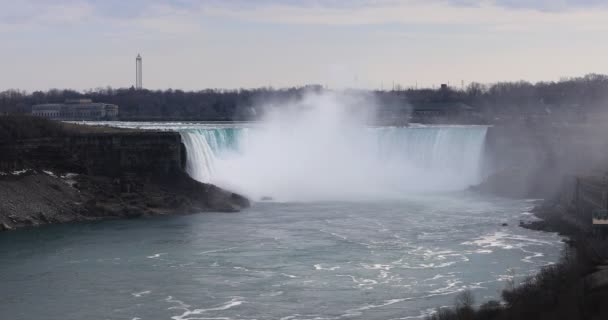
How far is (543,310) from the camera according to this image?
13.9 m

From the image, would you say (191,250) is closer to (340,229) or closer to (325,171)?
(340,229)

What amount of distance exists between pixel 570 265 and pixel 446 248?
23.2 feet

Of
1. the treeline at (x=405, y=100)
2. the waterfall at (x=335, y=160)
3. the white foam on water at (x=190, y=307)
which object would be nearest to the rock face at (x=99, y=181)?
the waterfall at (x=335, y=160)

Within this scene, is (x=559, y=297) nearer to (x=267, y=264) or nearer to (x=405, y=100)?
(x=267, y=264)

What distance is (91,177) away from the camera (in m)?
33.0

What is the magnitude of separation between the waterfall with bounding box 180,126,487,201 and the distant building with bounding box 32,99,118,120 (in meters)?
27.9

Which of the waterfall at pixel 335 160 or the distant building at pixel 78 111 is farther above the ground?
the distant building at pixel 78 111

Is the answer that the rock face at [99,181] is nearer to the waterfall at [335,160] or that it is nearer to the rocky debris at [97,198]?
the rocky debris at [97,198]

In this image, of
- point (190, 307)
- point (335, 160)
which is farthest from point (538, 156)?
point (190, 307)

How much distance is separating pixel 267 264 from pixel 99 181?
12.5m

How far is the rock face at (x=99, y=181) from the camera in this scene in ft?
98.3

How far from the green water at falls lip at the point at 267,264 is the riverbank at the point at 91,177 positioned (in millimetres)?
1281

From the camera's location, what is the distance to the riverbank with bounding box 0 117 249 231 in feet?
98.6

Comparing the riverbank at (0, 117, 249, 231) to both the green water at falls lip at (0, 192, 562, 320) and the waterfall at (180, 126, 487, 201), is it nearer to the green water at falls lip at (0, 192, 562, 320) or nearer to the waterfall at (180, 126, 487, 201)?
the green water at falls lip at (0, 192, 562, 320)
